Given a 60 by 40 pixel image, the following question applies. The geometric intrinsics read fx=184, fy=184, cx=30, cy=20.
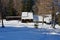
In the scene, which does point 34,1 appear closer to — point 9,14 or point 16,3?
point 16,3

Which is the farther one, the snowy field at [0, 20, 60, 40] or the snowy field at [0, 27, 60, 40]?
the snowy field at [0, 20, 60, 40]

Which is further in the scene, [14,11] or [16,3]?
[16,3]

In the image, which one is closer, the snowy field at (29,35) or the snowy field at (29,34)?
the snowy field at (29,35)

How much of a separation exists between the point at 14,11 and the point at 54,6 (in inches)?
802

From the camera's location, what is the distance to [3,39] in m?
11.6

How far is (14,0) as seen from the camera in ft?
157

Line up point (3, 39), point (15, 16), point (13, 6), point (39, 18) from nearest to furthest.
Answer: point (3, 39) → point (39, 18) → point (15, 16) → point (13, 6)

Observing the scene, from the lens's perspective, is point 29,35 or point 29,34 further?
point 29,34

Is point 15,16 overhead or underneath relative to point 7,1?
underneath

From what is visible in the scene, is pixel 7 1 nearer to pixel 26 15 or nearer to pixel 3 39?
pixel 26 15

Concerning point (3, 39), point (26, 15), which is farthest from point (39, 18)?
point (3, 39)

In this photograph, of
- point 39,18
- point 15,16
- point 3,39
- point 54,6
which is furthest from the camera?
point 15,16

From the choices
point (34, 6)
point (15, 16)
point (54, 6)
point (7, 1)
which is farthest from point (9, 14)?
point (54, 6)

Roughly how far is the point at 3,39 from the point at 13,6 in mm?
32845
